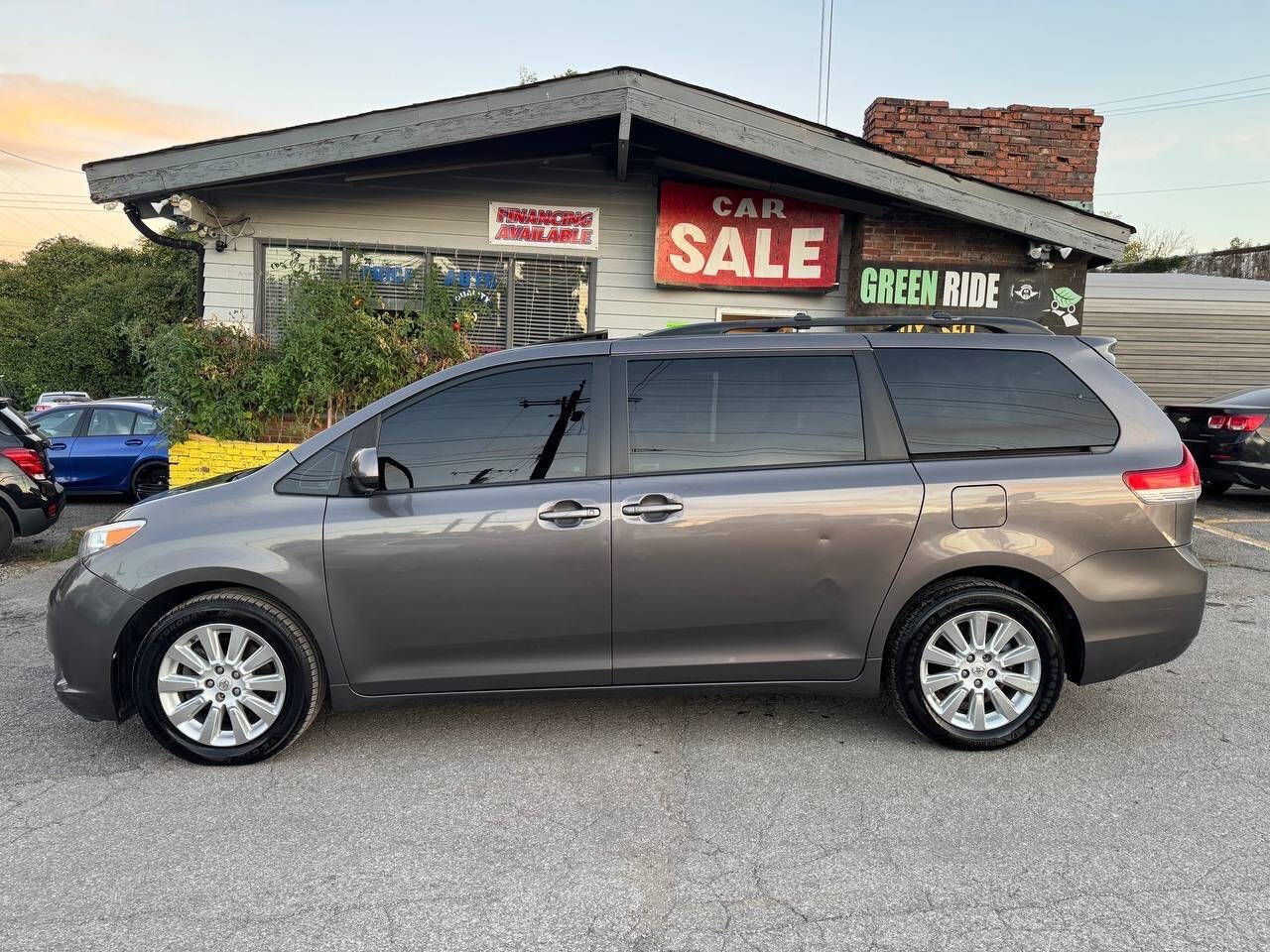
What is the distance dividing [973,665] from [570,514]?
1.85m

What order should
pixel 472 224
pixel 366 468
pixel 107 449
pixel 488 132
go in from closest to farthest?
pixel 366 468, pixel 488 132, pixel 472 224, pixel 107 449

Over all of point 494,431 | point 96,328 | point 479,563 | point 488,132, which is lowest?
point 479,563

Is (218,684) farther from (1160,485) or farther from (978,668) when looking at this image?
(1160,485)

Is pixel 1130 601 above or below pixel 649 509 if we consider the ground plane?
below

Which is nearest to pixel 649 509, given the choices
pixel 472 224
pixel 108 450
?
pixel 472 224

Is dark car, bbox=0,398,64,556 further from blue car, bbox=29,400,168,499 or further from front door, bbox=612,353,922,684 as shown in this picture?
front door, bbox=612,353,922,684

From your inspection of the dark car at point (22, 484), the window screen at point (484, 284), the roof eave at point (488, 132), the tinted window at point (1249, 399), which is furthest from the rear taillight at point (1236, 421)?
the dark car at point (22, 484)

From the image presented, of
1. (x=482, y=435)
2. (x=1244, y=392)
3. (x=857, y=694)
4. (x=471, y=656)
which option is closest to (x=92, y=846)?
(x=471, y=656)

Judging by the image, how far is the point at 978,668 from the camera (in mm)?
3695

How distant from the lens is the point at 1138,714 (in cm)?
417

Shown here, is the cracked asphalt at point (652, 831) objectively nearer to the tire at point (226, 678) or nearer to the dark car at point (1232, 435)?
the tire at point (226, 678)

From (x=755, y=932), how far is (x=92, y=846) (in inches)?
91.4

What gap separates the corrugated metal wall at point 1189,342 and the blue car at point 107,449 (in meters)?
13.6

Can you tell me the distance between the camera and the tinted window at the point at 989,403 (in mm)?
3793
